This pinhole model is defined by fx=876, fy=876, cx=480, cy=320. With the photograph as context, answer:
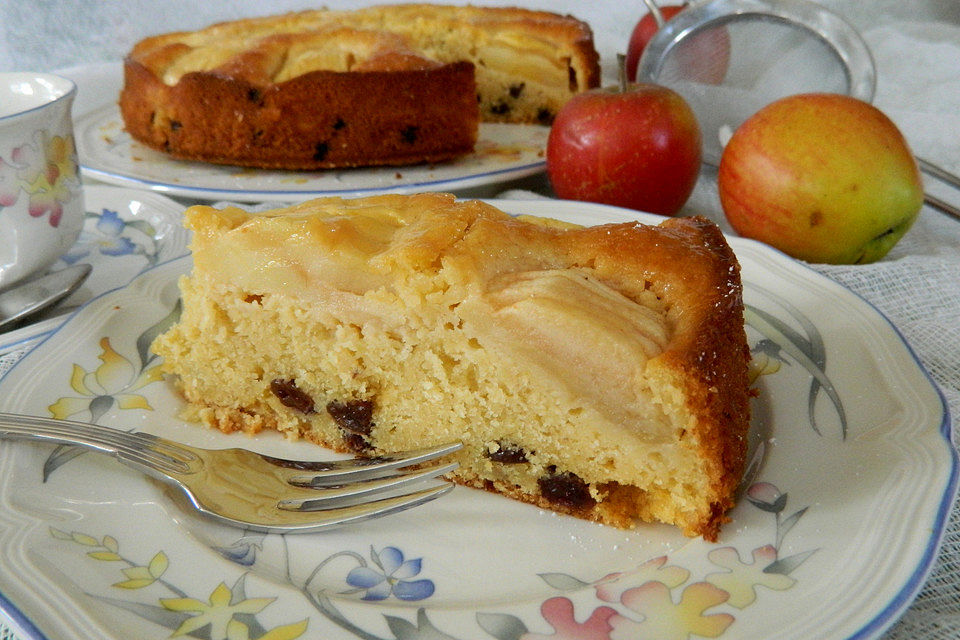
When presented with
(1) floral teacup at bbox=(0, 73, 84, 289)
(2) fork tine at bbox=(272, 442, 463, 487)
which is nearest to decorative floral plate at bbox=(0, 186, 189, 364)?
(1) floral teacup at bbox=(0, 73, 84, 289)

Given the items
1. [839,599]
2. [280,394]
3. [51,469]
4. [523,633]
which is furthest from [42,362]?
[839,599]

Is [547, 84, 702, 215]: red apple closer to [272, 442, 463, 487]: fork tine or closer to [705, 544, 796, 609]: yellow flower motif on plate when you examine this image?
[272, 442, 463, 487]: fork tine

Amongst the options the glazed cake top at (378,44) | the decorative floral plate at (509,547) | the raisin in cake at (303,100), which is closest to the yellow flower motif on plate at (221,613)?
the decorative floral plate at (509,547)

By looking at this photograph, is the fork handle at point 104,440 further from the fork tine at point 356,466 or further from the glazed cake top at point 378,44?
the glazed cake top at point 378,44

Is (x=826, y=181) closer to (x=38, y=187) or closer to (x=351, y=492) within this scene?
(x=351, y=492)

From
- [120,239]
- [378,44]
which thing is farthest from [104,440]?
[378,44]
